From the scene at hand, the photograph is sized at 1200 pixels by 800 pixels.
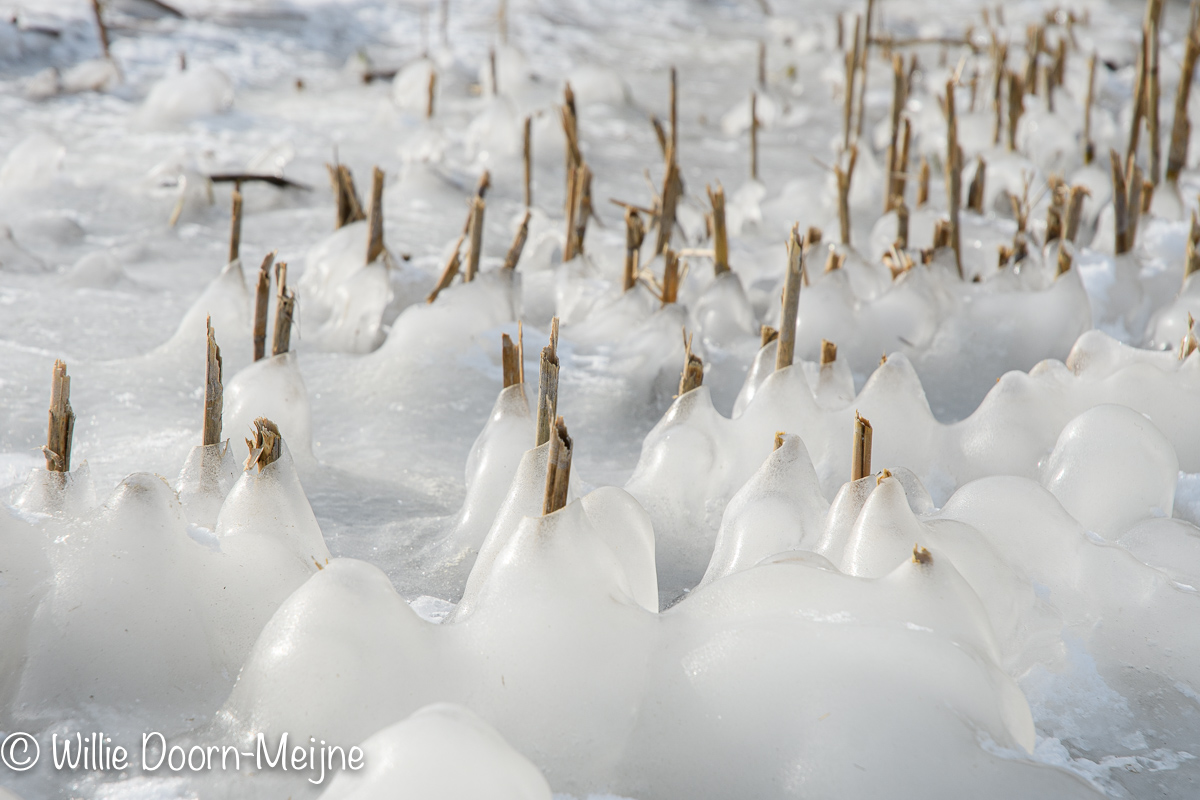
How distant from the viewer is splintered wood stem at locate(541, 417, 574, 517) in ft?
1.95

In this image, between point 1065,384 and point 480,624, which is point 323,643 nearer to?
point 480,624

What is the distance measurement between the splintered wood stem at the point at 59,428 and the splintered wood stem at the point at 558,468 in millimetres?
370

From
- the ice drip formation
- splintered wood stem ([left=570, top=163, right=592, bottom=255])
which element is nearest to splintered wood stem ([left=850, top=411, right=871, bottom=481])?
the ice drip formation

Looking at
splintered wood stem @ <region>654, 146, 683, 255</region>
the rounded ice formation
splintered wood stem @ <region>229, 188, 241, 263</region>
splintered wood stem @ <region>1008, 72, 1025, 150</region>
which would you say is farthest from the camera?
splintered wood stem @ <region>1008, 72, 1025, 150</region>

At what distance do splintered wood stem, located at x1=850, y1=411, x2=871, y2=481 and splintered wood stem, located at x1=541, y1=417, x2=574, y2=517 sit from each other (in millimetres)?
228

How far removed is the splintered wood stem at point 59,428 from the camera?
70 cm

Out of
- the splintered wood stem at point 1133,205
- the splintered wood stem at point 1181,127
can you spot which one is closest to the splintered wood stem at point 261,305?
the splintered wood stem at point 1133,205

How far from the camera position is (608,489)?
2.35 feet

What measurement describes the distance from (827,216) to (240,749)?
170cm

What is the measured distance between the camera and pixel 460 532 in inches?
34.5

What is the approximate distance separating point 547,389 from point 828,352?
0.44 m

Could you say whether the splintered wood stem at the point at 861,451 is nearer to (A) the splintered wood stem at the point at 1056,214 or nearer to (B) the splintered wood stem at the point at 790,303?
(B) the splintered wood stem at the point at 790,303

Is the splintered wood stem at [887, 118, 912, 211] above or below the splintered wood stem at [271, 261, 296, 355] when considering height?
above

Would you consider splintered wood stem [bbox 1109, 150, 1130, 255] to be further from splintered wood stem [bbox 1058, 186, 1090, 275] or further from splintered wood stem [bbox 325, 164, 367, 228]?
splintered wood stem [bbox 325, 164, 367, 228]
